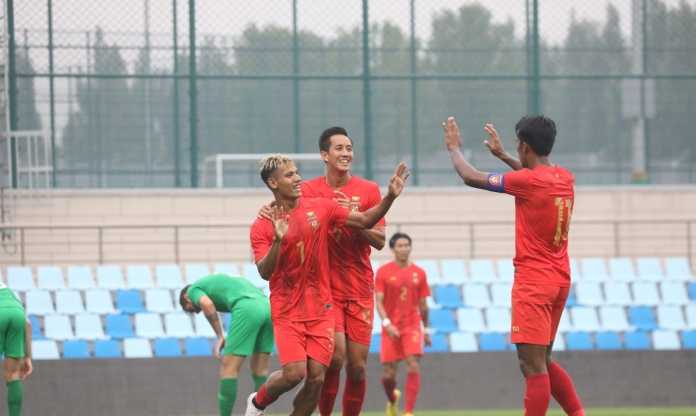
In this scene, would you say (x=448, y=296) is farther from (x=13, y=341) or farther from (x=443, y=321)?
(x=13, y=341)

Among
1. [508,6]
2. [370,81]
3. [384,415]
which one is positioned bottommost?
[384,415]

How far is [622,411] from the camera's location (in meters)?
11.9

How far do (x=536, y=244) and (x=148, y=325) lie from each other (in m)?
7.33

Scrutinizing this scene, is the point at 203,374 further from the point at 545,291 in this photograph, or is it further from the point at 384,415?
the point at 545,291

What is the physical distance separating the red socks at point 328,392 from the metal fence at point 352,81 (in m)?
8.81

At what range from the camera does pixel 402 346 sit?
11.3 m

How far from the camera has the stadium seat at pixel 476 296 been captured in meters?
14.0

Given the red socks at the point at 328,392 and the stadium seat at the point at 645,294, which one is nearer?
the red socks at the point at 328,392

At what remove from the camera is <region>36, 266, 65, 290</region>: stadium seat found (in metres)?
14.2

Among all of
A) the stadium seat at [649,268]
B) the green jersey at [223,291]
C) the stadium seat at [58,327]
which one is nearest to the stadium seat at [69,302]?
the stadium seat at [58,327]

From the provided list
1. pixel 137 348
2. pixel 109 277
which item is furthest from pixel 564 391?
pixel 109 277

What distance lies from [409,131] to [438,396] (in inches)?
232

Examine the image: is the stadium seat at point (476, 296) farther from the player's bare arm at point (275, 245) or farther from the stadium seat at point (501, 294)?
the player's bare arm at point (275, 245)

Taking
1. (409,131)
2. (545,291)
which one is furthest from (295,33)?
(545,291)
